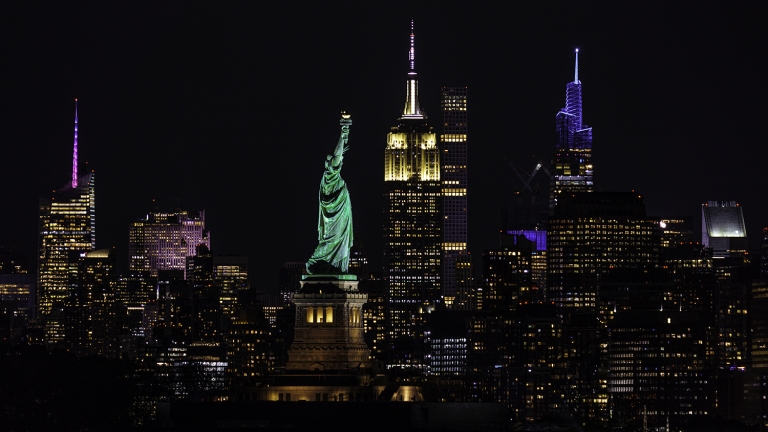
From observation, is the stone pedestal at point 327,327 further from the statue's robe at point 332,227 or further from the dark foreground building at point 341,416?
the dark foreground building at point 341,416

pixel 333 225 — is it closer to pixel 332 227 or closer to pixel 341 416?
pixel 332 227

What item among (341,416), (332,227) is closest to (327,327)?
(332,227)

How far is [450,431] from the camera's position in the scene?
100m

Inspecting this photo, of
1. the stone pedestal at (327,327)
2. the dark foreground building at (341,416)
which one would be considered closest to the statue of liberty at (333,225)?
the stone pedestal at (327,327)

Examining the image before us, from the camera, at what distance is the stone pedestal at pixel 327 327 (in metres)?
116

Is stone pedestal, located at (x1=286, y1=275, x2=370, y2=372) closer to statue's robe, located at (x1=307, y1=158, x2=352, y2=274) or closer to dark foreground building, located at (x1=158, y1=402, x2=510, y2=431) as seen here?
statue's robe, located at (x1=307, y1=158, x2=352, y2=274)

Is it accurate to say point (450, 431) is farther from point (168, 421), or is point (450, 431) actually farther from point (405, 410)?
point (168, 421)

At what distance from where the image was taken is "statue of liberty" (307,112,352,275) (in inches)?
4670

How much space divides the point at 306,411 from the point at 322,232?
17.7 metres

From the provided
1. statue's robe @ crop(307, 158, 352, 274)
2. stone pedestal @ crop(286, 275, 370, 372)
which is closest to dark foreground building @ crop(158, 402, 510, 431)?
stone pedestal @ crop(286, 275, 370, 372)

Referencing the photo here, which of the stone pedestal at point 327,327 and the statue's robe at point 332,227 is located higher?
the statue's robe at point 332,227

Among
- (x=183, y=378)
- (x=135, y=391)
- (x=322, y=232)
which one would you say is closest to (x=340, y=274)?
(x=322, y=232)

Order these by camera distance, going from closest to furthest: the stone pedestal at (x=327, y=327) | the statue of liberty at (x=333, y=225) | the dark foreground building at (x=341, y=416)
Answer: the dark foreground building at (x=341, y=416), the stone pedestal at (x=327, y=327), the statue of liberty at (x=333, y=225)

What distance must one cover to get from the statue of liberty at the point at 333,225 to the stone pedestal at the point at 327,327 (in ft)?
2.98
